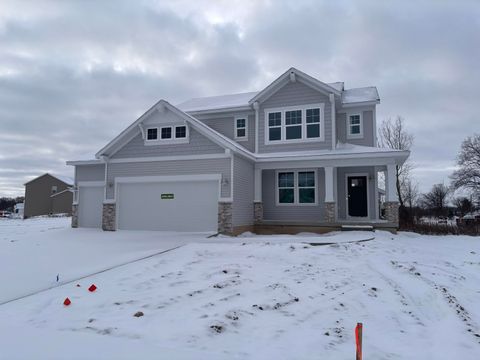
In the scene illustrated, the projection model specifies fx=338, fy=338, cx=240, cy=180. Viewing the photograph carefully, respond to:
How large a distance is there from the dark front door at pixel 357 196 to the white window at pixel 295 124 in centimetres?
276

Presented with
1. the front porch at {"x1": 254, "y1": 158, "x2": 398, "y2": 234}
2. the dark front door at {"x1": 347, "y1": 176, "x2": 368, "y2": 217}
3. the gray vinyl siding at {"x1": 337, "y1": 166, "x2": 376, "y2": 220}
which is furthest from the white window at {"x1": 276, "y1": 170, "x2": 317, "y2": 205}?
the dark front door at {"x1": 347, "y1": 176, "x2": 368, "y2": 217}

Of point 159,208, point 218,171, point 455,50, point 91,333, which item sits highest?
point 455,50

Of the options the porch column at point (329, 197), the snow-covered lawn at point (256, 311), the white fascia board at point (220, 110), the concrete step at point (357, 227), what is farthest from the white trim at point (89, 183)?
the concrete step at point (357, 227)

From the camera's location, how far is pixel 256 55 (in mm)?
17297

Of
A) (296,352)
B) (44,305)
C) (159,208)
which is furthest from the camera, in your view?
(159,208)

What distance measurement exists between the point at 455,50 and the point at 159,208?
575 inches

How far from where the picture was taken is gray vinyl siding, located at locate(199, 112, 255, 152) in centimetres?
1644

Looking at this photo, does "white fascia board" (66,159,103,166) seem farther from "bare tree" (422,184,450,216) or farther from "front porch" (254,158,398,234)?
"bare tree" (422,184,450,216)

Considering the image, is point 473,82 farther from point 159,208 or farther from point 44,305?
point 44,305

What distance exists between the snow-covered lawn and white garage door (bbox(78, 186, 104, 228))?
29.7 feet

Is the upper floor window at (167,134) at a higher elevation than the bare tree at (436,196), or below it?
higher

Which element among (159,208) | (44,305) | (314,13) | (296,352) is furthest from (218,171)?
(296,352)

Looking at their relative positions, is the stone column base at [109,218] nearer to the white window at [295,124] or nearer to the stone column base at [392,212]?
the white window at [295,124]

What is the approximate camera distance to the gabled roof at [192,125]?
1284 cm
